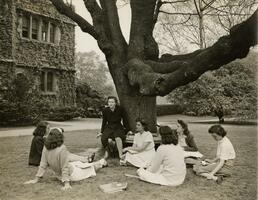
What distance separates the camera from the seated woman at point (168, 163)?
5.91 metres

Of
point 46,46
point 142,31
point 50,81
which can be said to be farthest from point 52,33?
point 142,31

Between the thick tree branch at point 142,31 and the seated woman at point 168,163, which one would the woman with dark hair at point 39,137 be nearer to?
the seated woman at point 168,163

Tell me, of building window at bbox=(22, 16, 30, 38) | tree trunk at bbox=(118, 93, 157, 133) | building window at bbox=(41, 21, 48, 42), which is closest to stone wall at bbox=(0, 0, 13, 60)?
building window at bbox=(22, 16, 30, 38)

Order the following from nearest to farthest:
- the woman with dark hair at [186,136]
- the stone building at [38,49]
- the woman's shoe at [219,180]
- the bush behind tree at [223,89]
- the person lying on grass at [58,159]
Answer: the person lying on grass at [58,159] < the woman's shoe at [219,180] < the woman with dark hair at [186,136] < the stone building at [38,49] < the bush behind tree at [223,89]

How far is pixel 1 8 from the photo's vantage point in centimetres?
2070

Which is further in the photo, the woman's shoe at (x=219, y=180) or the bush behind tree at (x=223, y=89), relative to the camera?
the bush behind tree at (x=223, y=89)

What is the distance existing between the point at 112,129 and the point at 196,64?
286 centimetres

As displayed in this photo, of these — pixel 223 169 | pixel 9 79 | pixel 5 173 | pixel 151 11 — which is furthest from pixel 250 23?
pixel 9 79

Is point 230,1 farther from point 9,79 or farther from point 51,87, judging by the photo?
point 51,87

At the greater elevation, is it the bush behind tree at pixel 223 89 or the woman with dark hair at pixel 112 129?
the bush behind tree at pixel 223 89

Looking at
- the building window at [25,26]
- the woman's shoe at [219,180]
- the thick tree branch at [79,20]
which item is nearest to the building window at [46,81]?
the building window at [25,26]

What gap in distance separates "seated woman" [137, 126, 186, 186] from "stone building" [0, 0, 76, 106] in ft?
52.0

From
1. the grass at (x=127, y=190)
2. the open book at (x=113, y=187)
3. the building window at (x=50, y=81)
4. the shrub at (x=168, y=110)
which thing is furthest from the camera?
the shrub at (x=168, y=110)

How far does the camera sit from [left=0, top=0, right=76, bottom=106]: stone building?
21.0 m
